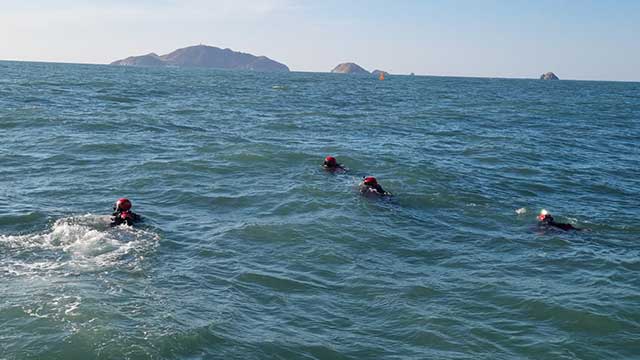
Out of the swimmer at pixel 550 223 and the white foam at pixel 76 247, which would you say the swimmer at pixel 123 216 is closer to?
the white foam at pixel 76 247

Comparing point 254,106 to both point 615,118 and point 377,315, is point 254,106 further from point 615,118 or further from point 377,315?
point 377,315

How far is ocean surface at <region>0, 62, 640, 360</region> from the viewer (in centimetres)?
1000

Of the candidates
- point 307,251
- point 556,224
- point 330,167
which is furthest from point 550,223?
point 330,167

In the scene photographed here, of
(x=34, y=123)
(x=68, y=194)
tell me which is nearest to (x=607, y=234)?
(x=68, y=194)

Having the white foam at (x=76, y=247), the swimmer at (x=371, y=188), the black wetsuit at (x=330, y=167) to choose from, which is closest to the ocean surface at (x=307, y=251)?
the white foam at (x=76, y=247)

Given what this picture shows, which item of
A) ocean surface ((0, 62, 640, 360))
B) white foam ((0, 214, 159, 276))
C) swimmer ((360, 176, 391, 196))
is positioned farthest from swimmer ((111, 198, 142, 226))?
swimmer ((360, 176, 391, 196))

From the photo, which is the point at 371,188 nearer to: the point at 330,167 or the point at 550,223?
the point at 330,167

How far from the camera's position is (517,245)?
15805 millimetres

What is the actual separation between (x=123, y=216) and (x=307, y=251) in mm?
5107

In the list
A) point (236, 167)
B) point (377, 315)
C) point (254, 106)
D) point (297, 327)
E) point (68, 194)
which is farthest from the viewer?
point (254, 106)

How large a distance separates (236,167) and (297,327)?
49.4 ft

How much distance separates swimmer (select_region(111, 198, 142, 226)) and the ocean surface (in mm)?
332

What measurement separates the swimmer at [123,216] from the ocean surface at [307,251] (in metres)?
0.33

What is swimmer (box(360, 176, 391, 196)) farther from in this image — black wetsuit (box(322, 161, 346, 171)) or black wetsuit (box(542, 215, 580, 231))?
black wetsuit (box(542, 215, 580, 231))
